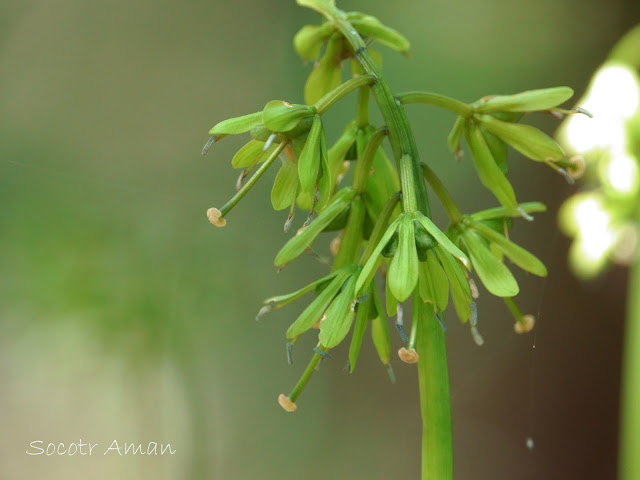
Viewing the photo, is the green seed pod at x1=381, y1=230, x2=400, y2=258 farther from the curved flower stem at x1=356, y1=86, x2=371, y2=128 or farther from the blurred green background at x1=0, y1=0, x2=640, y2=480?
the blurred green background at x1=0, y1=0, x2=640, y2=480


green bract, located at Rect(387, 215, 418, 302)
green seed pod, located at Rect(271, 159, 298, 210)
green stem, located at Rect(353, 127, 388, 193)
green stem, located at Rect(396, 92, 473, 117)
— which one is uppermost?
green stem, located at Rect(396, 92, 473, 117)

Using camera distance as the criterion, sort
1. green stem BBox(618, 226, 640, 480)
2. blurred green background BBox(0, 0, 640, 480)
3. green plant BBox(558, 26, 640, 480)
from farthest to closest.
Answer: blurred green background BBox(0, 0, 640, 480)
green plant BBox(558, 26, 640, 480)
green stem BBox(618, 226, 640, 480)

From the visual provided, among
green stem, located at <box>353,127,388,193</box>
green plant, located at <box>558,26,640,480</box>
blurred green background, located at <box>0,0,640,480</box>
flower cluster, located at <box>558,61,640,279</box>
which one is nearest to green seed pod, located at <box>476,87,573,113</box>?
green stem, located at <box>353,127,388,193</box>

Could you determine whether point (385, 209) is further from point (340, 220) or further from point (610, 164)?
point (610, 164)

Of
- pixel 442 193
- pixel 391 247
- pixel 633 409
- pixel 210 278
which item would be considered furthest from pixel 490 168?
pixel 210 278

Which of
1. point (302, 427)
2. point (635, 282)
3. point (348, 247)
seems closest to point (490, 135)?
point (348, 247)

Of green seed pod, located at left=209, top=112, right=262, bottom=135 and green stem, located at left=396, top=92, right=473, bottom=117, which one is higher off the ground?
green stem, located at left=396, top=92, right=473, bottom=117

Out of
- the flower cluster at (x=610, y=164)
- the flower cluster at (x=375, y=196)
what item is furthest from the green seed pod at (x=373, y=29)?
the flower cluster at (x=610, y=164)
